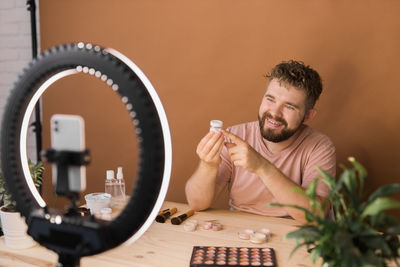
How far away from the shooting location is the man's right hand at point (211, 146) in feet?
4.66

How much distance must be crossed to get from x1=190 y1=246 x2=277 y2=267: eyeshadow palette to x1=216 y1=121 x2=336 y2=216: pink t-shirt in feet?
2.04

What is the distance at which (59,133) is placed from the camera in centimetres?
51

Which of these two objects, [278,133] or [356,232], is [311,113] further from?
[356,232]

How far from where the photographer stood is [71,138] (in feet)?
1.65

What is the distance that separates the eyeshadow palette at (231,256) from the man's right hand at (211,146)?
18.3 inches

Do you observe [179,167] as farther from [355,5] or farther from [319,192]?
[355,5]

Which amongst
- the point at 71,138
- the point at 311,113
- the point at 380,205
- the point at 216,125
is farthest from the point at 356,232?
the point at 311,113

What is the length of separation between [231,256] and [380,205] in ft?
1.68

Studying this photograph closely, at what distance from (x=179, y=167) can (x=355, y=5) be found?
1407 mm

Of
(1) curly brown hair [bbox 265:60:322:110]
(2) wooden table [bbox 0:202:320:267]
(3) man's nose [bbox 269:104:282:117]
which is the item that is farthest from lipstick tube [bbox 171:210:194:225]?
(1) curly brown hair [bbox 265:60:322:110]

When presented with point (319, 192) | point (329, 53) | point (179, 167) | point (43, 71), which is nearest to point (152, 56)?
point (179, 167)

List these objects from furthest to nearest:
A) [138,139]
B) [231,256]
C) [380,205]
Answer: [231,256], [380,205], [138,139]

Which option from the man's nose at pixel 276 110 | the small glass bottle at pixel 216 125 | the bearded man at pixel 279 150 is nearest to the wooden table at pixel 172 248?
the bearded man at pixel 279 150

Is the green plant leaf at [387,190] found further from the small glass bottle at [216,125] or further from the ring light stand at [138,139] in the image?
the small glass bottle at [216,125]
